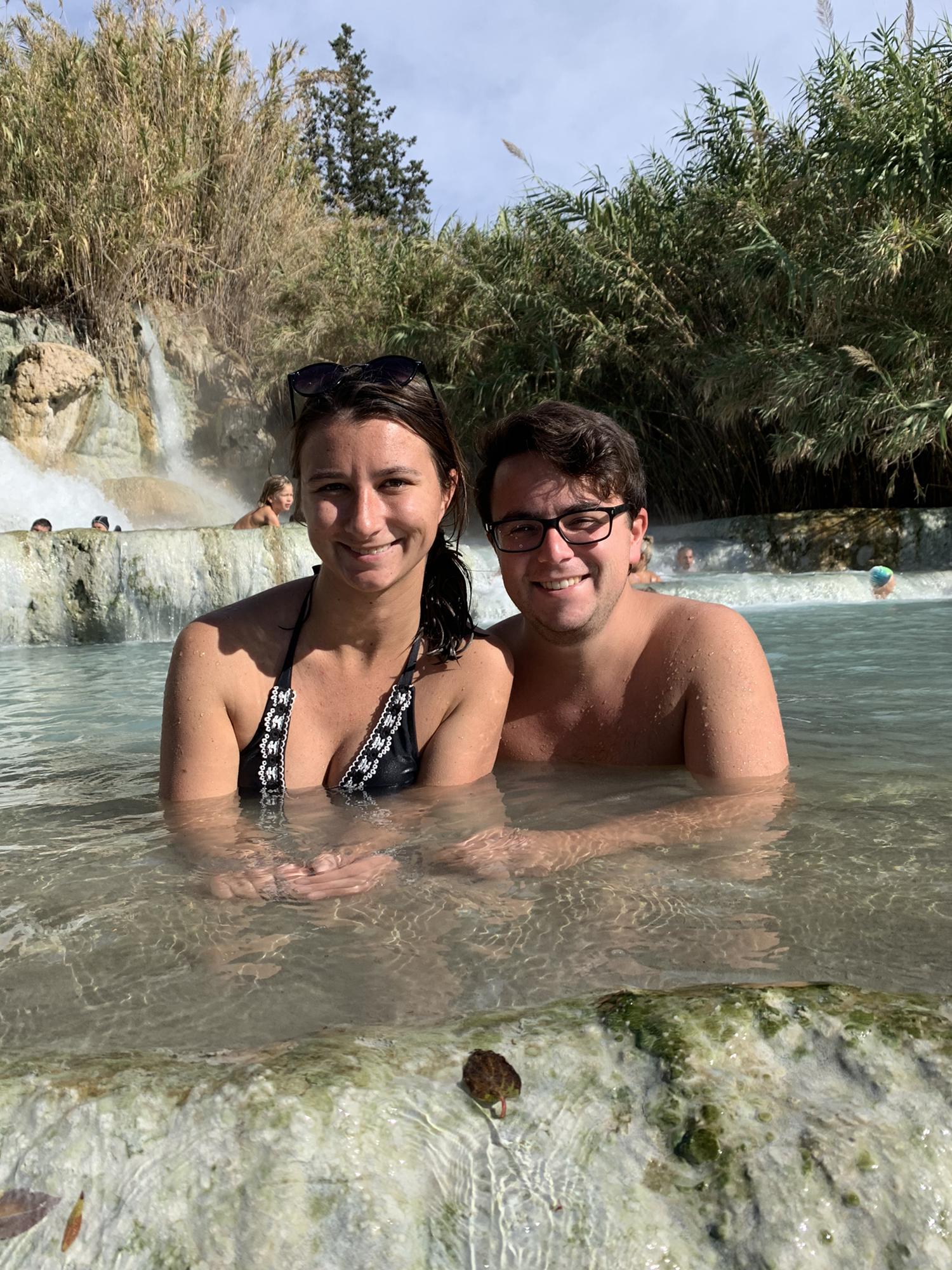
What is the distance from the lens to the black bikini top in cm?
270

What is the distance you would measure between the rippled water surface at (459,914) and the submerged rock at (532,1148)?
23 centimetres

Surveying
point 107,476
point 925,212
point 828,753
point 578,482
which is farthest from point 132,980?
point 107,476

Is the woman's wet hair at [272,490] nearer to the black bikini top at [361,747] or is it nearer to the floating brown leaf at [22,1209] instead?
the black bikini top at [361,747]

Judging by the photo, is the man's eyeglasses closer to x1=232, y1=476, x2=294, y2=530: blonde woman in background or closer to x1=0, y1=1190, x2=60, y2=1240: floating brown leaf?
x1=0, y1=1190, x2=60, y2=1240: floating brown leaf

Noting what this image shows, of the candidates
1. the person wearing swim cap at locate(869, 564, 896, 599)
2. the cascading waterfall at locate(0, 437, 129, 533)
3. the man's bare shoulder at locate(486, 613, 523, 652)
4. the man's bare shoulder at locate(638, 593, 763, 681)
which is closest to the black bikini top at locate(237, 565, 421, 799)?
the man's bare shoulder at locate(486, 613, 523, 652)

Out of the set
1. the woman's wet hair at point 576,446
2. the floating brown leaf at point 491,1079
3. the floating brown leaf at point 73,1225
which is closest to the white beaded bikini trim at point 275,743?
the woman's wet hair at point 576,446

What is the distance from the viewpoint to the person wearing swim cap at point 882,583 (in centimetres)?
941

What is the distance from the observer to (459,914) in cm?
182

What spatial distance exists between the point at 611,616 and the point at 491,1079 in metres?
1.76

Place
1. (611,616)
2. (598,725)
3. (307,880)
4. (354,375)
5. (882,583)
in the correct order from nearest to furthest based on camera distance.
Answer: (307,880), (354,375), (611,616), (598,725), (882,583)

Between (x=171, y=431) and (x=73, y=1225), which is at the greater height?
(x=171, y=431)

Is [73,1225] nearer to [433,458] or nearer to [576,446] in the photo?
[433,458]

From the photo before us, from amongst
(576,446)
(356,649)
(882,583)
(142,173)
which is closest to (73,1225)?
(356,649)

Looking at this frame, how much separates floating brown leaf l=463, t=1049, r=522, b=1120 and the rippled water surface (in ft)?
0.73
